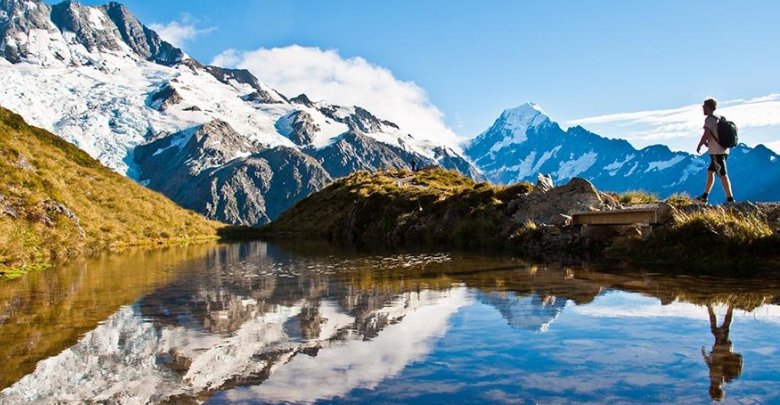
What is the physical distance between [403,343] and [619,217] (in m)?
12.6

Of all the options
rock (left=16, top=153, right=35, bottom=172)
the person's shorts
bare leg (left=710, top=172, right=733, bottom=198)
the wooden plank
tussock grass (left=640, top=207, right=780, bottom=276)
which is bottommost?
tussock grass (left=640, top=207, right=780, bottom=276)

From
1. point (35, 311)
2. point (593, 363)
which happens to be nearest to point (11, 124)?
point (35, 311)

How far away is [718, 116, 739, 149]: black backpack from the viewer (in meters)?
15.1

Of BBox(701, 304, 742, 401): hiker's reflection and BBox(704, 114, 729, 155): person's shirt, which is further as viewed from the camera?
BBox(704, 114, 729, 155): person's shirt

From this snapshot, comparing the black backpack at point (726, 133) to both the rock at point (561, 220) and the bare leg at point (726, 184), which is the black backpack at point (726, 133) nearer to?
the bare leg at point (726, 184)

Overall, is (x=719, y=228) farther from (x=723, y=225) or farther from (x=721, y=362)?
(x=721, y=362)

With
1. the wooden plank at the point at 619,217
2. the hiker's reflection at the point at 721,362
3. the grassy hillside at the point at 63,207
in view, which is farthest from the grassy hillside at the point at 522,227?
the grassy hillside at the point at 63,207

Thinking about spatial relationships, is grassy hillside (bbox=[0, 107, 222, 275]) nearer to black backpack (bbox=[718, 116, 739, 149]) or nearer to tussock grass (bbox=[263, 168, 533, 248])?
tussock grass (bbox=[263, 168, 533, 248])

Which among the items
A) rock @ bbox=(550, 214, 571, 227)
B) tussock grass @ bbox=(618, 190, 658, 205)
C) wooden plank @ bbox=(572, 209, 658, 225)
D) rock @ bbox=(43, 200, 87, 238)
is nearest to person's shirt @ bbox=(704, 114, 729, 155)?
wooden plank @ bbox=(572, 209, 658, 225)

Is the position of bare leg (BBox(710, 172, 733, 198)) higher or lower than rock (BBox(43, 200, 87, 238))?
higher

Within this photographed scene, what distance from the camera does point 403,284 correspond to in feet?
42.1

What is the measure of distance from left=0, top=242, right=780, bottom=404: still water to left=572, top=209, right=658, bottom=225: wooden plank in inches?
171

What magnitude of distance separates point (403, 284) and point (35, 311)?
682 centimetres

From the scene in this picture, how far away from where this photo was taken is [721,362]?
5742mm
